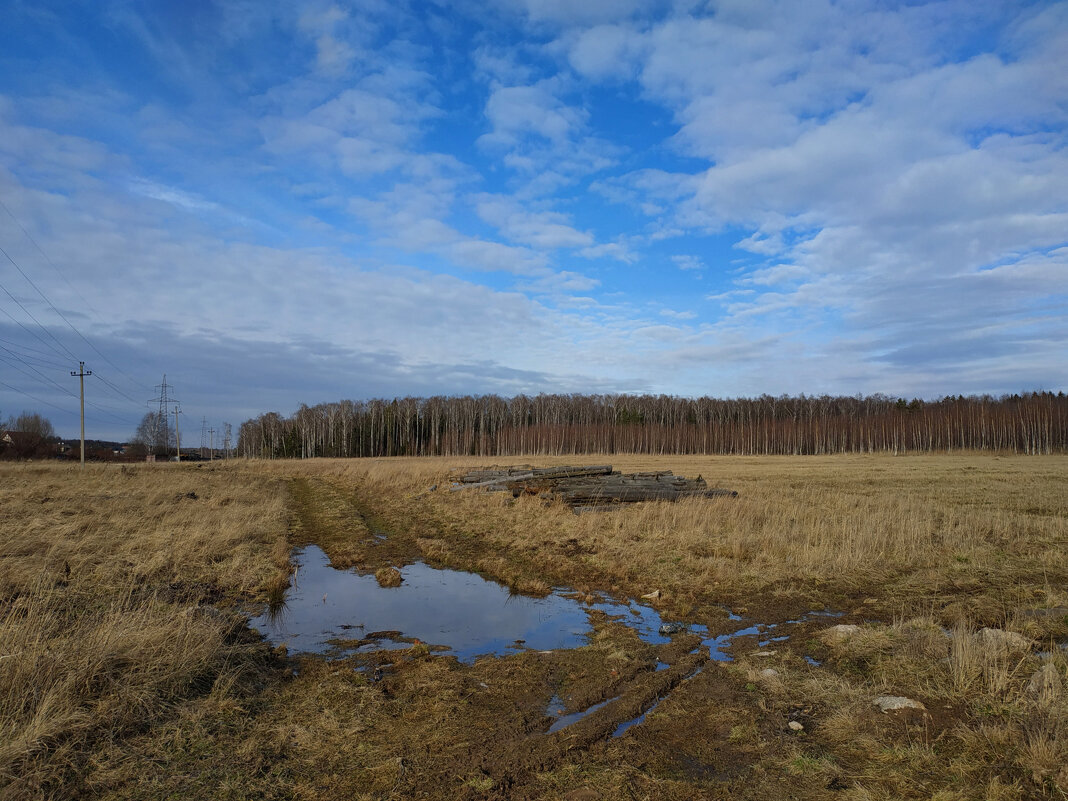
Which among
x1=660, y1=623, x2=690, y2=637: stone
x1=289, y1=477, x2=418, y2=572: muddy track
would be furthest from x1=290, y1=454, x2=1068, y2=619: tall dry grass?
x1=660, y1=623, x2=690, y2=637: stone

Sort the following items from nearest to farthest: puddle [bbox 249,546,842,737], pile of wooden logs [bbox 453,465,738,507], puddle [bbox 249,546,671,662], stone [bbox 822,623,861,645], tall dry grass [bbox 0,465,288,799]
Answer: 1. tall dry grass [bbox 0,465,288,799]
2. stone [bbox 822,623,861,645]
3. puddle [bbox 249,546,842,737]
4. puddle [bbox 249,546,671,662]
5. pile of wooden logs [bbox 453,465,738,507]

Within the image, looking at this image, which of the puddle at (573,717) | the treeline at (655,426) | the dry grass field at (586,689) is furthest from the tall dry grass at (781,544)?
the treeline at (655,426)

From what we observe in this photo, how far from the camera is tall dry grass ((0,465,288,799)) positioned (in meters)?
4.41

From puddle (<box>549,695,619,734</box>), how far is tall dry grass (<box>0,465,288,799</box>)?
3.38m

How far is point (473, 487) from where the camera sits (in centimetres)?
2383

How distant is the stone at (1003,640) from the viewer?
599cm

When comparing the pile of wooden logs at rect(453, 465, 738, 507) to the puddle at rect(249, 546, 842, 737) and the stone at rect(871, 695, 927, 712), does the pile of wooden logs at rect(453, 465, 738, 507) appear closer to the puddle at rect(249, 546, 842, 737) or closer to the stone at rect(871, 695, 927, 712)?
the puddle at rect(249, 546, 842, 737)

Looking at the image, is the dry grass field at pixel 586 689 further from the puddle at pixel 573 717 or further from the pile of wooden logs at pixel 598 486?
the pile of wooden logs at pixel 598 486

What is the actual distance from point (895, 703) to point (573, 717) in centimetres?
→ 298

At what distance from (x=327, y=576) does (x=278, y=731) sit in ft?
24.8

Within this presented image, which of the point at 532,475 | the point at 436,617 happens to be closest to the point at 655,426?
the point at 532,475

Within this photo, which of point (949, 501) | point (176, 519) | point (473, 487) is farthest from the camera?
point (473, 487)

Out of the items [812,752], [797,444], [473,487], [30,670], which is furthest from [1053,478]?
[797,444]

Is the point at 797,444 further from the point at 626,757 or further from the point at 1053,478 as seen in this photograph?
the point at 626,757
